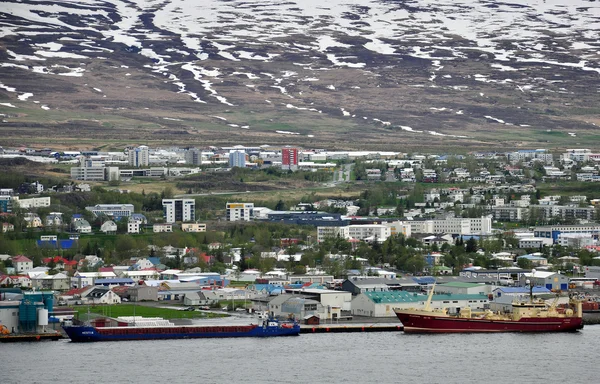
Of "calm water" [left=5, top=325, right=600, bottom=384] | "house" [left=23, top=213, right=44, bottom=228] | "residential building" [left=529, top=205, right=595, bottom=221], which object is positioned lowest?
"calm water" [left=5, top=325, right=600, bottom=384]

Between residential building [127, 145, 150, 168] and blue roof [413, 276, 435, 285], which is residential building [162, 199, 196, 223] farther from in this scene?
residential building [127, 145, 150, 168]

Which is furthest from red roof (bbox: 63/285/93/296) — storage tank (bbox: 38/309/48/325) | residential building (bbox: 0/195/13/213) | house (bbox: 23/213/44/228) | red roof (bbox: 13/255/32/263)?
residential building (bbox: 0/195/13/213)

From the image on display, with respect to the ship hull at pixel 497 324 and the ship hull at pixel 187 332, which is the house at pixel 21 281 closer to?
the ship hull at pixel 187 332

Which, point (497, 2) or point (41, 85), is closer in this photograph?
point (41, 85)

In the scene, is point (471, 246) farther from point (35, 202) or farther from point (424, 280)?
point (35, 202)

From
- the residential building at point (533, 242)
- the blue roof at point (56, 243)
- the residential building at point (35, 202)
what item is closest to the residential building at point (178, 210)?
the residential building at point (35, 202)

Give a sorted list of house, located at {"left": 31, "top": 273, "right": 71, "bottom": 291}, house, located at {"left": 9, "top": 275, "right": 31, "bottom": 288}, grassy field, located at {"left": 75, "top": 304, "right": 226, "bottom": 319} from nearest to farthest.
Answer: grassy field, located at {"left": 75, "top": 304, "right": 226, "bottom": 319} → house, located at {"left": 9, "top": 275, "right": 31, "bottom": 288} → house, located at {"left": 31, "top": 273, "right": 71, "bottom": 291}

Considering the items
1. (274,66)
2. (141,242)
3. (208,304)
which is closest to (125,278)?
(208,304)

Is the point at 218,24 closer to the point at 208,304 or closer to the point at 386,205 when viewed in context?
the point at 386,205
